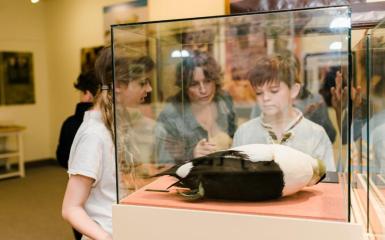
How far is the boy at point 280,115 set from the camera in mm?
809

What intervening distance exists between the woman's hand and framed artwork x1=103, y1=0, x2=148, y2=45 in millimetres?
3757

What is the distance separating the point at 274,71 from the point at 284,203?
28 centimetres

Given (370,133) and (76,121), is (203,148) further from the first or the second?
(76,121)

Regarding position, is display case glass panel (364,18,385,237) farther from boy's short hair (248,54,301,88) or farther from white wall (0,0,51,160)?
white wall (0,0,51,160)

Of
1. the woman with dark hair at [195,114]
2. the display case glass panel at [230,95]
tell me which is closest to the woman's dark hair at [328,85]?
the display case glass panel at [230,95]

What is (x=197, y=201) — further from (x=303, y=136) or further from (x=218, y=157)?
(x=303, y=136)

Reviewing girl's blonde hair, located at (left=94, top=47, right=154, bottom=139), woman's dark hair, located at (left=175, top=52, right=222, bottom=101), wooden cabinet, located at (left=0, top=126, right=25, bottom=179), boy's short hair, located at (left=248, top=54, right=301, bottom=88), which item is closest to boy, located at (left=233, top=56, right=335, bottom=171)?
boy's short hair, located at (left=248, top=54, right=301, bottom=88)

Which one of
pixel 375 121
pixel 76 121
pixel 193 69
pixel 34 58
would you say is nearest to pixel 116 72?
pixel 193 69

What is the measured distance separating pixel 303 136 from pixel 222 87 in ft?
0.75

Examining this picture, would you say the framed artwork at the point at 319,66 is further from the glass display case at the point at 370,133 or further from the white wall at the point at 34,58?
the white wall at the point at 34,58

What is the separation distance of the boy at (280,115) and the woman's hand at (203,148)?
51mm

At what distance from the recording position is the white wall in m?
6.11

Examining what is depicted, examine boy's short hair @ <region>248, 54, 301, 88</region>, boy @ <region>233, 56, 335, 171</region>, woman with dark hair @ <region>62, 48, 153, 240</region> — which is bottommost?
woman with dark hair @ <region>62, 48, 153, 240</region>

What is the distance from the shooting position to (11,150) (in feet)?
19.9
